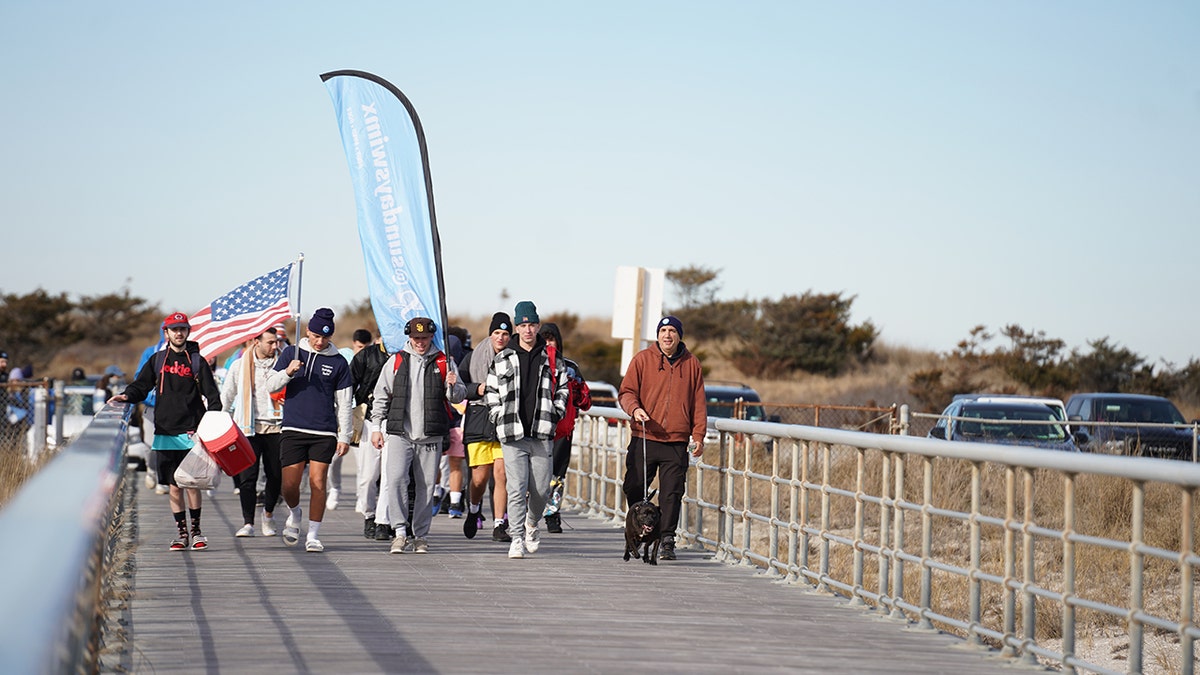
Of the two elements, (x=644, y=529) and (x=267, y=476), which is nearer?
(x=644, y=529)

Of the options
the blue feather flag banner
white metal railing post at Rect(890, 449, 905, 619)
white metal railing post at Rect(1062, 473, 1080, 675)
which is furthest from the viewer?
the blue feather flag banner

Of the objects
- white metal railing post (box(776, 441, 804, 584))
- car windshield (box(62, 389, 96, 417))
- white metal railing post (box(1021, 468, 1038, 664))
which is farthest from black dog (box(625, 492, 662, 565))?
car windshield (box(62, 389, 96, 417))

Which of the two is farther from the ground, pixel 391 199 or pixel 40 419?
pixel 391 199

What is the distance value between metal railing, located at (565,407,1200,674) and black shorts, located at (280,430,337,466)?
10.1 ft

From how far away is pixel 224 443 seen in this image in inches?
456

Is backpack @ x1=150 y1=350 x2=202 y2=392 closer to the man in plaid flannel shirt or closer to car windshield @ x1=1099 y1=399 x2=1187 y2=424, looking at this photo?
the man in plaid flannel shirt

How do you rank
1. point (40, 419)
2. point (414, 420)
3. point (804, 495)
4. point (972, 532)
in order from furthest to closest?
point (40, 419)
point (414, 420)
point (804, 495)
point (972, 532)

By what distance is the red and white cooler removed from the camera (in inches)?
456

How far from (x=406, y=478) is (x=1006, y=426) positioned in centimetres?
1411

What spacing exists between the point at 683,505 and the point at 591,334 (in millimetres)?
66958

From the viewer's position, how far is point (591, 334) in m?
81.1

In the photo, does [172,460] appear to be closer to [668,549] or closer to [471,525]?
[471,525]

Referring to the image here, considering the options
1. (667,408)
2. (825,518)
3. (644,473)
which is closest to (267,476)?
(644,473)

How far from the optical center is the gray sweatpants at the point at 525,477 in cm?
1200
